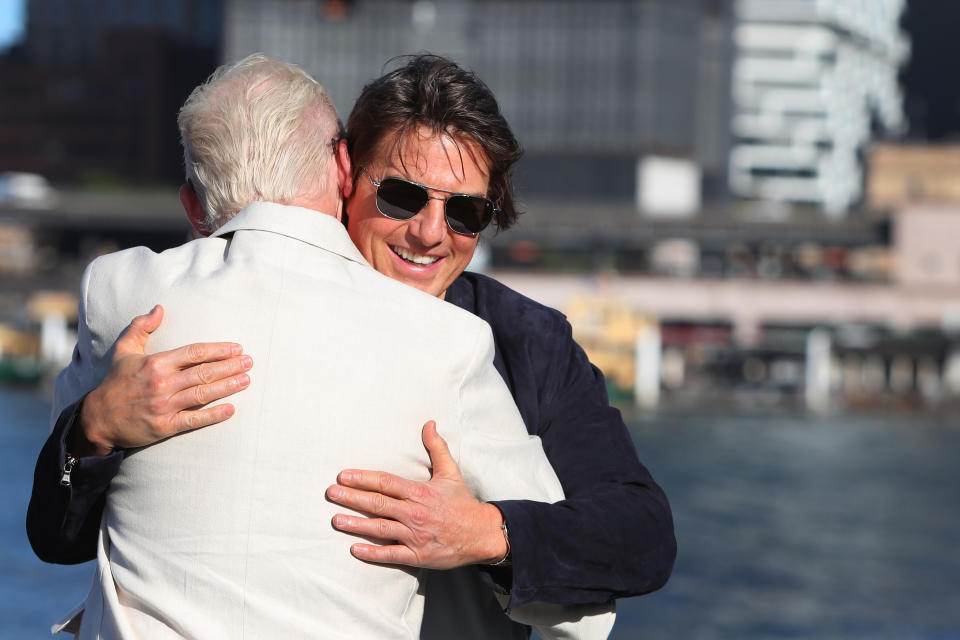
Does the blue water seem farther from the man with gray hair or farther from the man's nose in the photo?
the man with gray hair

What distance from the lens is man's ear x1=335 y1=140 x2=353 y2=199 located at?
2.76m

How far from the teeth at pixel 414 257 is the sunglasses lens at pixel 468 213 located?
0.30 feet

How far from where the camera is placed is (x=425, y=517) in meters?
2.38

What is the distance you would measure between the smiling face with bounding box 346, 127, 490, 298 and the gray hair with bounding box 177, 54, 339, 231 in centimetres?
30

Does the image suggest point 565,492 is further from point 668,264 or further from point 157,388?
point 668,264

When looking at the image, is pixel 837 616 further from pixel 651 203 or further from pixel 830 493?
pixel 651 203

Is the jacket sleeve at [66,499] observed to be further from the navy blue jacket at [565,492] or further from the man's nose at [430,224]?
the man's nose at [430,224]

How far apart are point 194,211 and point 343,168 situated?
1.02ft

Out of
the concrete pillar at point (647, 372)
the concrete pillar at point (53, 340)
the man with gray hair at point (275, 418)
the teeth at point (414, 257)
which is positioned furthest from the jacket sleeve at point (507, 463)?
the concrete pillar at point (53, 340)

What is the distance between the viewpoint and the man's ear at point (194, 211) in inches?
106

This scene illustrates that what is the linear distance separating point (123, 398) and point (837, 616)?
88.1 ft

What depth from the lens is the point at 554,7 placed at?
87.6 m

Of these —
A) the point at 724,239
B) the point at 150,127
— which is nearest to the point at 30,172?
the point at 150,127

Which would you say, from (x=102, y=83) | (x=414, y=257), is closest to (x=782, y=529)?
(x=414, y=257)
